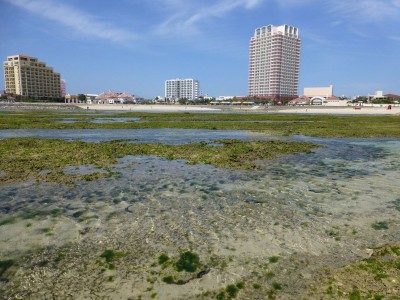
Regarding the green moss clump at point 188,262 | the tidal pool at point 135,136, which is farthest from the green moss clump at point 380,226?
the tidal pool at point 135,136

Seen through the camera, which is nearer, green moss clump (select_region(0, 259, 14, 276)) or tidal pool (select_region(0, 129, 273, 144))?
green moss clump (select_region(0, 259, 14, 276))

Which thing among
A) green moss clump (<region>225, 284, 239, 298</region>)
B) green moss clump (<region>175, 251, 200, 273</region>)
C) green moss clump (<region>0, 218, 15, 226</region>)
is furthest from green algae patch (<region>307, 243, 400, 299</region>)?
green moss clump (<region>0, 218, 15, 226</region>)

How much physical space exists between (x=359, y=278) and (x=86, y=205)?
872 centimetres

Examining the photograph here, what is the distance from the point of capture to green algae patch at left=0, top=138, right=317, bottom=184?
1530 centimetres

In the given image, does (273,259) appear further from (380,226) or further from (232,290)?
(380,226)

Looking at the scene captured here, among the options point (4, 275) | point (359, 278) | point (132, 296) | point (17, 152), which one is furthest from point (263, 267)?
point (17, 152)

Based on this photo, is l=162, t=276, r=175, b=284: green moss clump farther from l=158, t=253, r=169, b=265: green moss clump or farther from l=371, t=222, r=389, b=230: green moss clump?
l=371, t=222, r=389, b=230: green moss clump

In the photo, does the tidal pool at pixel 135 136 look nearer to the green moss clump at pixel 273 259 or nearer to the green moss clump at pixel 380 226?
the green moss clump at pixel 380 226

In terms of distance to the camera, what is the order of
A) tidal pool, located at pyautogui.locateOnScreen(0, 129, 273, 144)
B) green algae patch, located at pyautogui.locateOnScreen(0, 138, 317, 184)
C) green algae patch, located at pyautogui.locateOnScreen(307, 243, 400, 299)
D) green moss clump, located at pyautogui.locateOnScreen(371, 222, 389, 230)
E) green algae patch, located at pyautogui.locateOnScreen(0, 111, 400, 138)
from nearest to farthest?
green algae patch, located at pyautogui.locateOnScreen(307, 243, 400, 299), green moss clump, located at pyautogui.locateOnScreen(371, 222, 389, 230), green algae patch, located at pyautogui.locateOnScreen(0, 138, 317, 184), tidal pool, located at pyautogui.locateOnScreen(0, 129, 273, 144), green algae patch, located at pyautogui.locateOnScreen(0, 111, 400, 138)

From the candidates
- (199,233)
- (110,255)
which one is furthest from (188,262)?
(110,255)

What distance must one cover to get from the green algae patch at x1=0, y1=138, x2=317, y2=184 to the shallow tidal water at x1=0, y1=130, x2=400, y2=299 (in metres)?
1.31

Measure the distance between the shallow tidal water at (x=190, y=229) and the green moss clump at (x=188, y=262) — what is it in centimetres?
20

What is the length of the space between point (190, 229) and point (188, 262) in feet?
6.03

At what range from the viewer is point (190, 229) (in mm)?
9188
